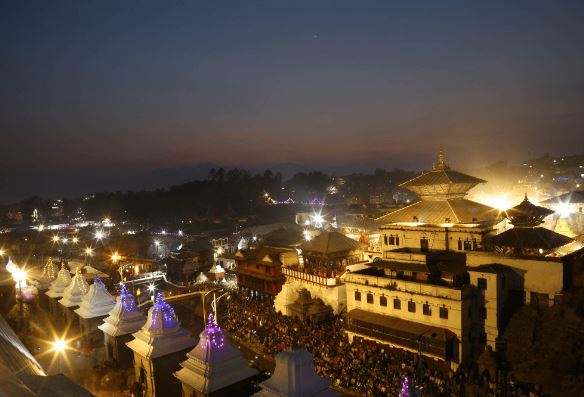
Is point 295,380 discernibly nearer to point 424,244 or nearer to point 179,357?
point 179,357

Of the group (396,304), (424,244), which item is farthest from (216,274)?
(396,304)

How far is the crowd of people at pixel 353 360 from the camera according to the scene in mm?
18609

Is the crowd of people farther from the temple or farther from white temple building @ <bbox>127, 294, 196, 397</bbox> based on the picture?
the temple

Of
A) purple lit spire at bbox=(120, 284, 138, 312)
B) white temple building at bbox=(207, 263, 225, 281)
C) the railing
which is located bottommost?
white temple building at bbox=(207, 263, 225, 281)

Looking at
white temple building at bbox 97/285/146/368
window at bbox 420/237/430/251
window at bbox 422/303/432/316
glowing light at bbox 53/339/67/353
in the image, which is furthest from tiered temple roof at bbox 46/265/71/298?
window at bbox 420/237/430/251

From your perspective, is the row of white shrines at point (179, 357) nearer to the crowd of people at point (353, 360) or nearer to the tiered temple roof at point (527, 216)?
the crowd of people at point (353, 360)

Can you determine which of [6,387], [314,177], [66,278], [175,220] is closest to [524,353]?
[6,387]

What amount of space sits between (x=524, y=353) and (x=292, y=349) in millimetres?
14710

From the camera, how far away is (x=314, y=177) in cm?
18462

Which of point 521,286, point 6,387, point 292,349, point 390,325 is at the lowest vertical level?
point 390,325

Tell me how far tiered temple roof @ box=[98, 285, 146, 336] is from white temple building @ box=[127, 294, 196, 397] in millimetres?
2662

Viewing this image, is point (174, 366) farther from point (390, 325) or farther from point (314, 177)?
point (314, 177)

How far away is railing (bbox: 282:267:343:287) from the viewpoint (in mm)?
30875

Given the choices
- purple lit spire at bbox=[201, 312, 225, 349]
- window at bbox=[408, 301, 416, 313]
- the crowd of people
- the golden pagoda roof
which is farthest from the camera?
the golden pagoda roof
